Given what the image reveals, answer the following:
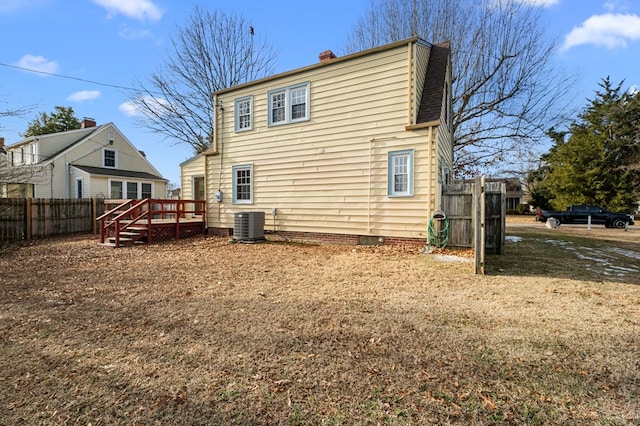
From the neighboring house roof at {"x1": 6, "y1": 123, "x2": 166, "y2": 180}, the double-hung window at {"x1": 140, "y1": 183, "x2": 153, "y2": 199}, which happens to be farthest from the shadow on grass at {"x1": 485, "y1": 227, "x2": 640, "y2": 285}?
the double-hung window at {"x1": 140, "y1": 183, "x2": 153, "y2": 199}

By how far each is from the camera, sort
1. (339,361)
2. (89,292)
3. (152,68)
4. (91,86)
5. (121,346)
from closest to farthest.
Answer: (339,361)
(121,346)
(89,292)
(91,86)
(152,68)

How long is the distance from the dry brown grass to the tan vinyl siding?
12.0ft

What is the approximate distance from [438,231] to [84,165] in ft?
76.3

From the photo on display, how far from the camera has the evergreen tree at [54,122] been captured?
104ft

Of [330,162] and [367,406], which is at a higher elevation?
[330,162]

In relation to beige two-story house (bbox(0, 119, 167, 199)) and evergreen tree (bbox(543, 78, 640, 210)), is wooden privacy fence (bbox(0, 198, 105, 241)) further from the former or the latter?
evergreen tree (bbox(543, 78, 640, 210))

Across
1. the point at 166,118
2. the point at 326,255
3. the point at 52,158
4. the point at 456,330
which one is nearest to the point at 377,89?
the point at 326,255

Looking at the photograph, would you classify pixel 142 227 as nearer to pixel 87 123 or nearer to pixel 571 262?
pixel 571 262

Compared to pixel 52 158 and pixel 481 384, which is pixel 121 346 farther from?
pixel 52 158

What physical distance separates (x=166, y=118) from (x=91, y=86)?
496cm

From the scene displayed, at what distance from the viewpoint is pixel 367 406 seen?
216cm

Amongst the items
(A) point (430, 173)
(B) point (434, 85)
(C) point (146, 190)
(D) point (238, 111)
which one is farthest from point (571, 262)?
(C) point (146, 190)

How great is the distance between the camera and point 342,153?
979cm

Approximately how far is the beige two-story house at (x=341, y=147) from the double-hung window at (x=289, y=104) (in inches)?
1.4
